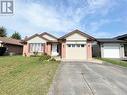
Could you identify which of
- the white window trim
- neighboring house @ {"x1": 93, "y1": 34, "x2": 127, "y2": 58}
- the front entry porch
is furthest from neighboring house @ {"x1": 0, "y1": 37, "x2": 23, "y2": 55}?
neighboring house @ {"x1": 93, "y1": 34, "x2": 127, "y2": 58}

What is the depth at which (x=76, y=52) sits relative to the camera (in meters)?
30.2

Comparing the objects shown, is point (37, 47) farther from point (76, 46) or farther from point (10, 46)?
point (10, 46)

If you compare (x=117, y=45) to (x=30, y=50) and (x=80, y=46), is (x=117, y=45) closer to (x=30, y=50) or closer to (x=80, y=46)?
(x=80, y=46)

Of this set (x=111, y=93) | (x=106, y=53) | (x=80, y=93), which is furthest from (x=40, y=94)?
(x=106, y=53)

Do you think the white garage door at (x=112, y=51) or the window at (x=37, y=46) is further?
the window at (x=37, y=46)

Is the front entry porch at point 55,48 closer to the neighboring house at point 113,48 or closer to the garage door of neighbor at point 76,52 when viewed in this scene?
the garage door of neighbor at point 76,52

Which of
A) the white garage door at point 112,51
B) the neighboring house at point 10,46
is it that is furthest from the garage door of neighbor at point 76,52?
the neighboring house at point 10,46

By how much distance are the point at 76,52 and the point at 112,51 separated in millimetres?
7825

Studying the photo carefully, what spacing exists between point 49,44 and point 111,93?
2915 centimetres

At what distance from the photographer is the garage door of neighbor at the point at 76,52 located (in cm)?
3005

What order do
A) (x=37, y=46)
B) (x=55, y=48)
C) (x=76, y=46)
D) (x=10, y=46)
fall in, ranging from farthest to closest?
1. (x=10, y=46)
2. (x=55, y=48)
3. (x=37, y=46)
4. (x=76, y=46)

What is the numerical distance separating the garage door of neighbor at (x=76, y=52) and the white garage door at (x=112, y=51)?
577cm

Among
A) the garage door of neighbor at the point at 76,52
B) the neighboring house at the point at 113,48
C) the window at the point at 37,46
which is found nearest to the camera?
the garage door of neighbor at the point at 76,52

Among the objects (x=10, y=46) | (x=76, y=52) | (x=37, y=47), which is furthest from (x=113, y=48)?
(x=10, y=46)
